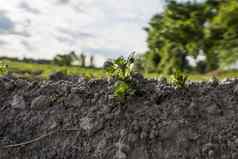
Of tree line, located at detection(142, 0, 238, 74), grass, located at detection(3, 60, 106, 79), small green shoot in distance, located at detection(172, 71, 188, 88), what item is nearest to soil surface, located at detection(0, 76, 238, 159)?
small green shoot in distance, located at detection(172, 71, 188, 88)

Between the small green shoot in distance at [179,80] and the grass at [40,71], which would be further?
the grass at [40,71]

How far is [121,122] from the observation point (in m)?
4.73

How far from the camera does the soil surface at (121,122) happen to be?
4.42m

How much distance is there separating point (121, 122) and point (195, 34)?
2503 cm

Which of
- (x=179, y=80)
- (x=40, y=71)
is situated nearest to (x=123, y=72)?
(x=179, y=80)

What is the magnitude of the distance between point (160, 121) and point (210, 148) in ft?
1.94

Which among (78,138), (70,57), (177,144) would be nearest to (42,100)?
(78,138)

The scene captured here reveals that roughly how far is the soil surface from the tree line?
58.4 feet

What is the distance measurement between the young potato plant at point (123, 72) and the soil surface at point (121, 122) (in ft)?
0.43

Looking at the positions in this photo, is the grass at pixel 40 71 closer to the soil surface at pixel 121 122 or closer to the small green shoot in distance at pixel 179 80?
the soil surface at pixel 121 122

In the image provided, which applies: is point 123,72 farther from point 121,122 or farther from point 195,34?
point 195,34

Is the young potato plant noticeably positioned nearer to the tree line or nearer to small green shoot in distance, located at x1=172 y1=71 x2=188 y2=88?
small green shoot in distance, located at x1=172 y1=71 x2=188 y2=88

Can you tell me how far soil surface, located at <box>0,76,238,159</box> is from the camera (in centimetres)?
442

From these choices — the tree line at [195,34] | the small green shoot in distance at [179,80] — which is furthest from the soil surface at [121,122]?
the tree line at [195,34]
